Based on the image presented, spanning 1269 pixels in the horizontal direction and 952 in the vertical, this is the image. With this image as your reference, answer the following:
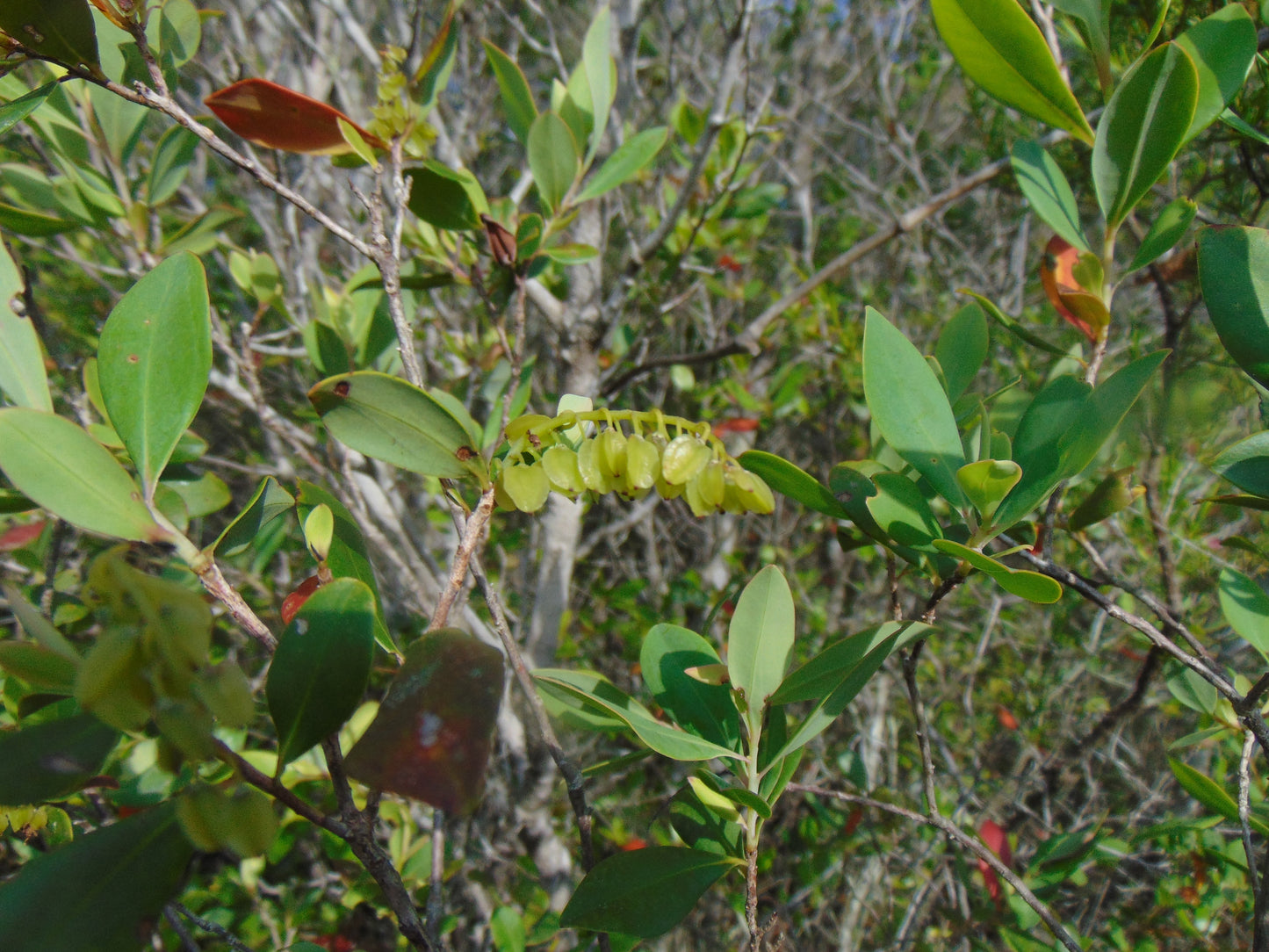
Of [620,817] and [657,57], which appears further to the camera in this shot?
[657,57]

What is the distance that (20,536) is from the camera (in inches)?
41.8

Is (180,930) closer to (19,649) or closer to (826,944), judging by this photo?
(19,649)

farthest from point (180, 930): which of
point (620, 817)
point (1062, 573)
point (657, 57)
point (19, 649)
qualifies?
point (657, 57)

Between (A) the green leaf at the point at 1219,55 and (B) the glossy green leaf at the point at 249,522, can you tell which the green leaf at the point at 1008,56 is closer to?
(A) the green leaf at the point at 1219,55

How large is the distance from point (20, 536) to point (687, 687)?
3.44 ft

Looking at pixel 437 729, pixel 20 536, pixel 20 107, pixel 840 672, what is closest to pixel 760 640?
pixel 840 672

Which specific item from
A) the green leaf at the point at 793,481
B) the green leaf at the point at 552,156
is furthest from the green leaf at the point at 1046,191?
the green leaf at the point at 552,156

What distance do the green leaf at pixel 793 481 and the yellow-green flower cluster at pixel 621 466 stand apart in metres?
0.01

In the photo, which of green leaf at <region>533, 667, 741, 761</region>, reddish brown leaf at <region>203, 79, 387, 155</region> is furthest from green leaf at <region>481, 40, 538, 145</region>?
green leaf at <region>533, 667, 741, 761</region>

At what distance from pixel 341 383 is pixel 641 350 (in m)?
1.15

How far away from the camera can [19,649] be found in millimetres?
375

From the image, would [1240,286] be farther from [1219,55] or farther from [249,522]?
[249,522]

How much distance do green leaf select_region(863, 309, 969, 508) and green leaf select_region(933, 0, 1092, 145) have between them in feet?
0.86

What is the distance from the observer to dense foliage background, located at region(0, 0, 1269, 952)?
0.98 m
